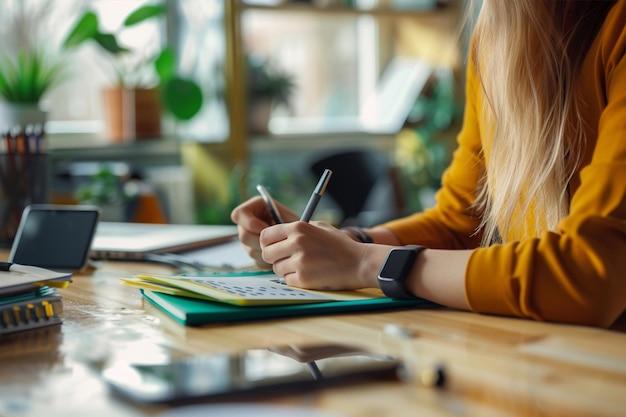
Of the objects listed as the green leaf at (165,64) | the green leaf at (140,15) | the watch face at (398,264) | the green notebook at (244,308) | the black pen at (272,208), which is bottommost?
the green notebook at (244,308)

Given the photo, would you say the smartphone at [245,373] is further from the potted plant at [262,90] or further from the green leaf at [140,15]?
the potted plant at [262,90]

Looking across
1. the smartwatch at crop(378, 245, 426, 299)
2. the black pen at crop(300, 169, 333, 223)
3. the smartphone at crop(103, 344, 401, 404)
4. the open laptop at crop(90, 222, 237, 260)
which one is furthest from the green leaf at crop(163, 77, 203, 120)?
the smartphone at crop(103, 344, 401, 404)

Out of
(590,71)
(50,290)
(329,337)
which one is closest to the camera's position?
(329,337)

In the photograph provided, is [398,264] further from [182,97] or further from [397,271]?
[182,97]

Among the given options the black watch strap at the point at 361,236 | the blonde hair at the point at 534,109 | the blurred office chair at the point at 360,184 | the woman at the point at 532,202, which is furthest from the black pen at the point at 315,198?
the blurred office chair at the point at 360,184

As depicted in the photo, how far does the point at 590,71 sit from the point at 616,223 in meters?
0.27

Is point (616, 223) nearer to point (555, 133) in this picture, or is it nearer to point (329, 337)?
point (555, 133)

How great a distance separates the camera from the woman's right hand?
131 centimetres

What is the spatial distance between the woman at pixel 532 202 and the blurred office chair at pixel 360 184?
236cm

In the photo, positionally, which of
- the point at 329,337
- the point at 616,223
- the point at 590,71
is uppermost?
the point at 590,71

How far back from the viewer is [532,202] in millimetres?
1202

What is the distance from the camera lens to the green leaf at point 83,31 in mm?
3111

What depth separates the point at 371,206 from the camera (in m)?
3.95

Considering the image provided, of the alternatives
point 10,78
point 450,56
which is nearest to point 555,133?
point 10,78
